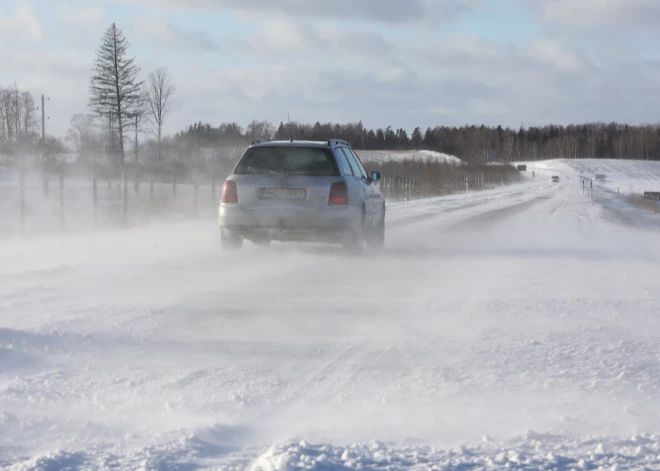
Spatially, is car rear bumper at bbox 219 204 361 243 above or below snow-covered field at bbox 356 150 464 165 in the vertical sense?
below

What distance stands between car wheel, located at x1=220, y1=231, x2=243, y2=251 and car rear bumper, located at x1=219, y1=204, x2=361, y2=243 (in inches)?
12.0

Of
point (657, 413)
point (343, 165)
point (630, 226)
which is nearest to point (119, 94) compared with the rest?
point (630, 226)

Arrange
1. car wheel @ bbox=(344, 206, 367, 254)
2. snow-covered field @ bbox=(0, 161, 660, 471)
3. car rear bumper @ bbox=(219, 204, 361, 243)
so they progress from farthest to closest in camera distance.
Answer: car wheel @ bbox=(344, 206, 367, 254), car rear bumper @ bbox=(219, 204, 361, 243), snow-covered field @ bbox=(0, 161, 660, 471)

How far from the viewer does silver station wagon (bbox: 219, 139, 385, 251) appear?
11.7 m

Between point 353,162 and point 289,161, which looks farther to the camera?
point 353,162

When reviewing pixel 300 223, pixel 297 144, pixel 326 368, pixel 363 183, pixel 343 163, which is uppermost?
pixel 297 144

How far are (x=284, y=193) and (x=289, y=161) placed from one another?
0.52 m

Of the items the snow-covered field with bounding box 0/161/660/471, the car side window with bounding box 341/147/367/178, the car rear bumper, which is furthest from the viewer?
the car side window with bounding box 341/147/367/178

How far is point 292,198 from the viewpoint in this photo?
11742mm

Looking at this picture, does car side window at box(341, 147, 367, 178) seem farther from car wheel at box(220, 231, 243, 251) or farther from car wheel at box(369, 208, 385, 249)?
car wheel at box(220, 231, 243, 251)

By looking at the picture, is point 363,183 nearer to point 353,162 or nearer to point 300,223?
point 353,162

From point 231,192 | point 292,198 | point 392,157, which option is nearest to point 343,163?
point 292,198

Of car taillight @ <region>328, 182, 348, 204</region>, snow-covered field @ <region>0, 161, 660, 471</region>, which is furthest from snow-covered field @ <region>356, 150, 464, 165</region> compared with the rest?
snow-covered field @ <region>0, 161, 660, 471</region>

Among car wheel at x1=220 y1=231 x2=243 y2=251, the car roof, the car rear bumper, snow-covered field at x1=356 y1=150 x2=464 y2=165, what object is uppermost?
snow-covered field at x1=356 y1=150 x2=464 y2=165
